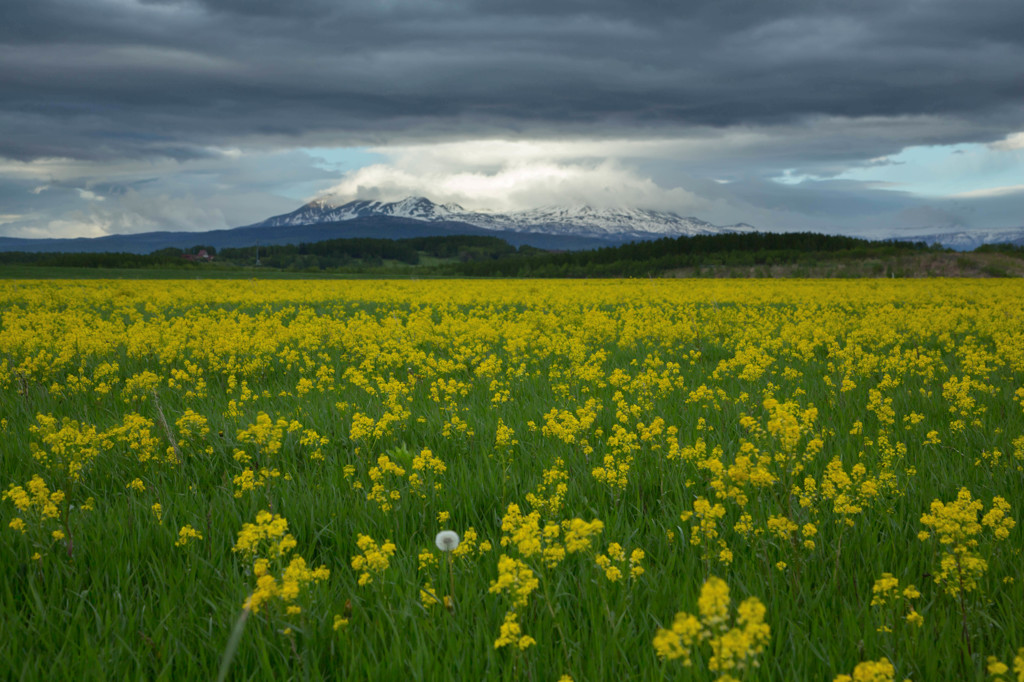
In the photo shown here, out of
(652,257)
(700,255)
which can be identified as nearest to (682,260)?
(700,255)

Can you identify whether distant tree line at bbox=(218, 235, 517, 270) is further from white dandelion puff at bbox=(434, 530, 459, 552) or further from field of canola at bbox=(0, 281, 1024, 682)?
white dandelion puff at bbox=(434, 530, 459, 552)

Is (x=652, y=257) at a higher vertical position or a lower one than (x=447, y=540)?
higher

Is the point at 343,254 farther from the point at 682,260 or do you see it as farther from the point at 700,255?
the point at 682,260

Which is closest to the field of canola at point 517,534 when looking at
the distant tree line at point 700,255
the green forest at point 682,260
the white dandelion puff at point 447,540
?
the white dandelion puff at point 447,540

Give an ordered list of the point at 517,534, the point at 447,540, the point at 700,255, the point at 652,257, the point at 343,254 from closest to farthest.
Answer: the point at 517,534, the point at 447,540, the point at 700,255, the point at 652,257, the point at 343,254

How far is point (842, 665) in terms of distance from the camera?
248cm

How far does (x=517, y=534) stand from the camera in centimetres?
273

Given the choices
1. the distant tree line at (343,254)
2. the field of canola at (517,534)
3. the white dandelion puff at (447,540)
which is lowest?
the field of canola at (517,534)

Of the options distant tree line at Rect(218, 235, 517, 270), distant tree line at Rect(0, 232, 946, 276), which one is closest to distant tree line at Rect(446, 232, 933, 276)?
distant tree line at Rect(0, 232, 946, 276)

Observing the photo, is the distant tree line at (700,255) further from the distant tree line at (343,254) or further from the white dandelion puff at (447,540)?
the white dandelion puff at (447,540)

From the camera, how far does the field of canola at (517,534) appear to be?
2590 mm

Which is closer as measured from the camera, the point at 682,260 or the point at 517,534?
the point at 517,534

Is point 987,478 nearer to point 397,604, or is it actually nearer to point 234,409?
point 397,604

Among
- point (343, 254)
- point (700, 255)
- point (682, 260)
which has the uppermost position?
point (343, 254)
